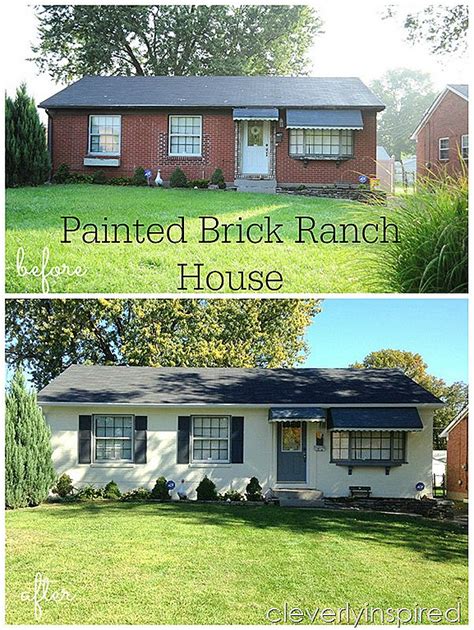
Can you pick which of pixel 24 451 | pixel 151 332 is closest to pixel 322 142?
pixel 151 332

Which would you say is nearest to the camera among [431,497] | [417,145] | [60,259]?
[60,259]

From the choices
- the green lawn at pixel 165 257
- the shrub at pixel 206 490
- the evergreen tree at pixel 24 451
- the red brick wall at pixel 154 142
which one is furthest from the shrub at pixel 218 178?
the evergreen tree at pixel 24 451

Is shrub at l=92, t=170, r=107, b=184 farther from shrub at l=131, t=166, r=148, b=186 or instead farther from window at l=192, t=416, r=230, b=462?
window at l=192, t=416, r=230, b=462

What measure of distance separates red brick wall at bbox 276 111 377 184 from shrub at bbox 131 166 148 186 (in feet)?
5.80

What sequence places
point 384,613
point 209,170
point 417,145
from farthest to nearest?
point 209,170 → point 417,145 → point 384,613

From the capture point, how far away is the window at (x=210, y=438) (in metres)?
7.82

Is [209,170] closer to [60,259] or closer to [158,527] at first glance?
[60,259]

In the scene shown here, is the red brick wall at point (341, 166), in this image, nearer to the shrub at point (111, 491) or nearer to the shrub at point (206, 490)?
the shrub at point (206, 490)

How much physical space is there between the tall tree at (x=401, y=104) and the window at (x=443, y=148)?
563mm

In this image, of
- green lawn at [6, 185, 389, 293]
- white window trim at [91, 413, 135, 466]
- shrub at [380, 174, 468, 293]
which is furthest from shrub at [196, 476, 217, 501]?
shrub at [380, 174, 468, 293]

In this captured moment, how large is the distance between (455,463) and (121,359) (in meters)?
3.39

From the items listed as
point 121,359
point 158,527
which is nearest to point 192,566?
point 158,527

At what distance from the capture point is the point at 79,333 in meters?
7.14

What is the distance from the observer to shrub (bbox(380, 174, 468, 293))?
6.33 m
